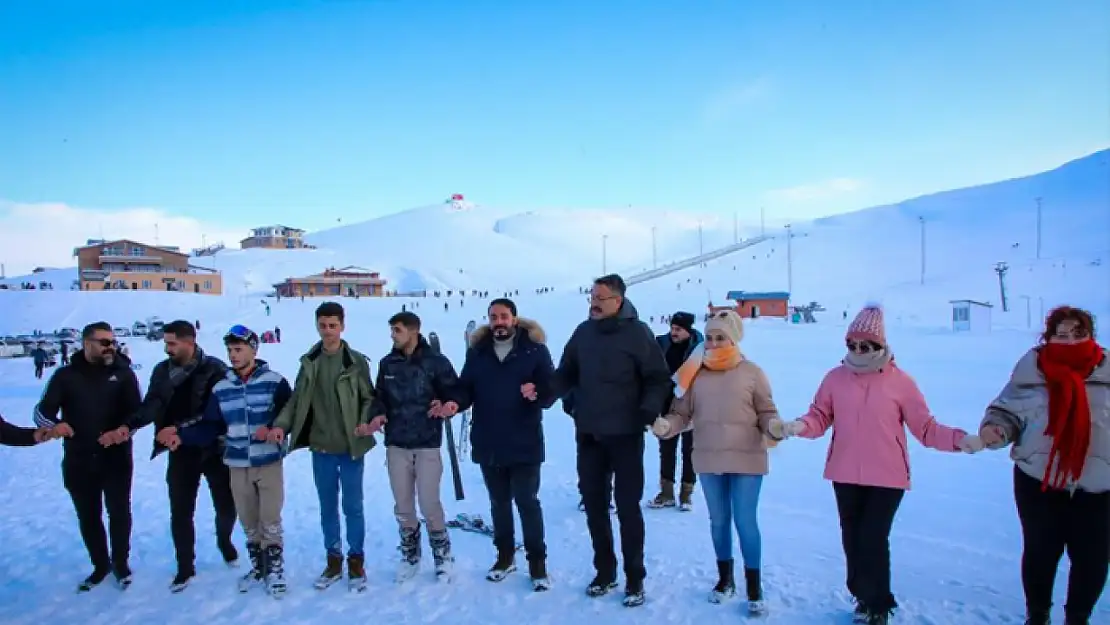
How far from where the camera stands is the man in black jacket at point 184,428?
4.80 m

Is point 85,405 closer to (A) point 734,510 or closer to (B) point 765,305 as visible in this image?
(A) point 734,510

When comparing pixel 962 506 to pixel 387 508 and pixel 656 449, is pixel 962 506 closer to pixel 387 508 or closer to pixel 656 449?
pixel 656 449

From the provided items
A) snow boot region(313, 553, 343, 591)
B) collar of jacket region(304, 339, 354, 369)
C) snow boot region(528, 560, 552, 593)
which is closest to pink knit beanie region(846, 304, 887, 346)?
Result: snow boot region(528, 560, 552, 593)

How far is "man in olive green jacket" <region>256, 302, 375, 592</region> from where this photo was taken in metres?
4.76

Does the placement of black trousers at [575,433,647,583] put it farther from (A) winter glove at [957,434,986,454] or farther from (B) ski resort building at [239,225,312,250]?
(B) ski resort building at [239,225,312,250]

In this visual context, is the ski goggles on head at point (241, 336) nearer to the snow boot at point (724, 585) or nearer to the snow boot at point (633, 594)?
the snow boot at point (633, 594)

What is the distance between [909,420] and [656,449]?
5372 millimetres

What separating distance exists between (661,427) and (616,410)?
32 centimetres

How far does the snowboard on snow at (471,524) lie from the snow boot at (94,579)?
253 cm

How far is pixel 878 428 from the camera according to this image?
3.92 metres

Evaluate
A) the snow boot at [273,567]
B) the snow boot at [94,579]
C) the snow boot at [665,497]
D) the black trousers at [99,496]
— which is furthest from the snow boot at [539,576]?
the snow boot at [94,579]

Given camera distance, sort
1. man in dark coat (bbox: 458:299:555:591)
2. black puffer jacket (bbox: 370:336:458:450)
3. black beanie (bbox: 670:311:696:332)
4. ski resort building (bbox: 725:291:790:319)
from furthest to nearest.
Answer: ski resort building (bbox: 725:291:790:319) < black beanie (bbox: 670:311:696:332) < black puffer jacket (bbox: 370:336:458:450) < man in dark coat (bbox: 458:299:555:591)

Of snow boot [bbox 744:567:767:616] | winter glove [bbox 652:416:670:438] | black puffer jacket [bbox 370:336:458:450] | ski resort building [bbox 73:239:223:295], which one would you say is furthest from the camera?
ski resort building [bbox 73:239:223:295]

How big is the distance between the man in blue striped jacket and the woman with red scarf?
4420 millimetres
